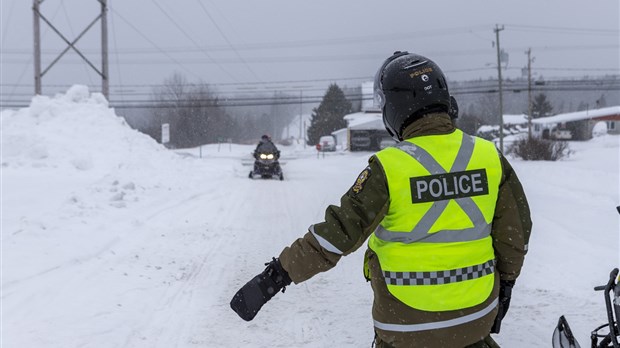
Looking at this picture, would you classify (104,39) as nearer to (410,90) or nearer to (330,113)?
(410,90)

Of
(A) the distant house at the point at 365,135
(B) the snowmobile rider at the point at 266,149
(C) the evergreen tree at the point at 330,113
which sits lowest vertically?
(B) the snowmobile rider at the point at 266,149

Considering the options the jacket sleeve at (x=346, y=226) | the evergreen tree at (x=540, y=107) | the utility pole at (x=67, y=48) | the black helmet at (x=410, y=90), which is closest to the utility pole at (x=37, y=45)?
the utility pole at (x=67, y=48)

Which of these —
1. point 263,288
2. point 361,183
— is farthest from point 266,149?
point 361,183

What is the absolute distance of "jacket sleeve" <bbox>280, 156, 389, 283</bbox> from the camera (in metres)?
2.21

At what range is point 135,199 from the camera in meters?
13.0

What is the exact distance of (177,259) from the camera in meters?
7.90

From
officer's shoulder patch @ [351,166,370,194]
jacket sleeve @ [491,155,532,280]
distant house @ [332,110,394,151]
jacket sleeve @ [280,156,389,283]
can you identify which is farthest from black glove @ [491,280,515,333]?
distant house @ [332,110,394,151]

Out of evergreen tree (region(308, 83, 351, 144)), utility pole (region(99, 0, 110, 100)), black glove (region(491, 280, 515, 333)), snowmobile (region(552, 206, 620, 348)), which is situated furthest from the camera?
evergreen tree (region(308, 83, 351, 144))

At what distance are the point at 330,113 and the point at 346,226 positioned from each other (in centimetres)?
7772

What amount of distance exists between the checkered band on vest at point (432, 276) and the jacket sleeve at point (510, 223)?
7.8 inches

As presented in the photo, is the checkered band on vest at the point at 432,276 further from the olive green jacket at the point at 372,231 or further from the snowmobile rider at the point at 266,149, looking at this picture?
the snowmobile rider at the point at 266,149

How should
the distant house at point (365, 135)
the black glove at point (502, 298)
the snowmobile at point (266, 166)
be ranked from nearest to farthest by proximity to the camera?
the black glove at point (502, 298)
the snowmobile at point (266, 166)
the distant house at point (365, 135)

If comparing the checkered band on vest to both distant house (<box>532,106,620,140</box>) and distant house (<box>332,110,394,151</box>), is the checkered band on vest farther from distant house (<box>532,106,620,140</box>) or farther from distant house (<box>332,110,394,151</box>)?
distant house (<box>532,106,620,140</box>)

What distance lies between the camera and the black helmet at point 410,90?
8.03ft
